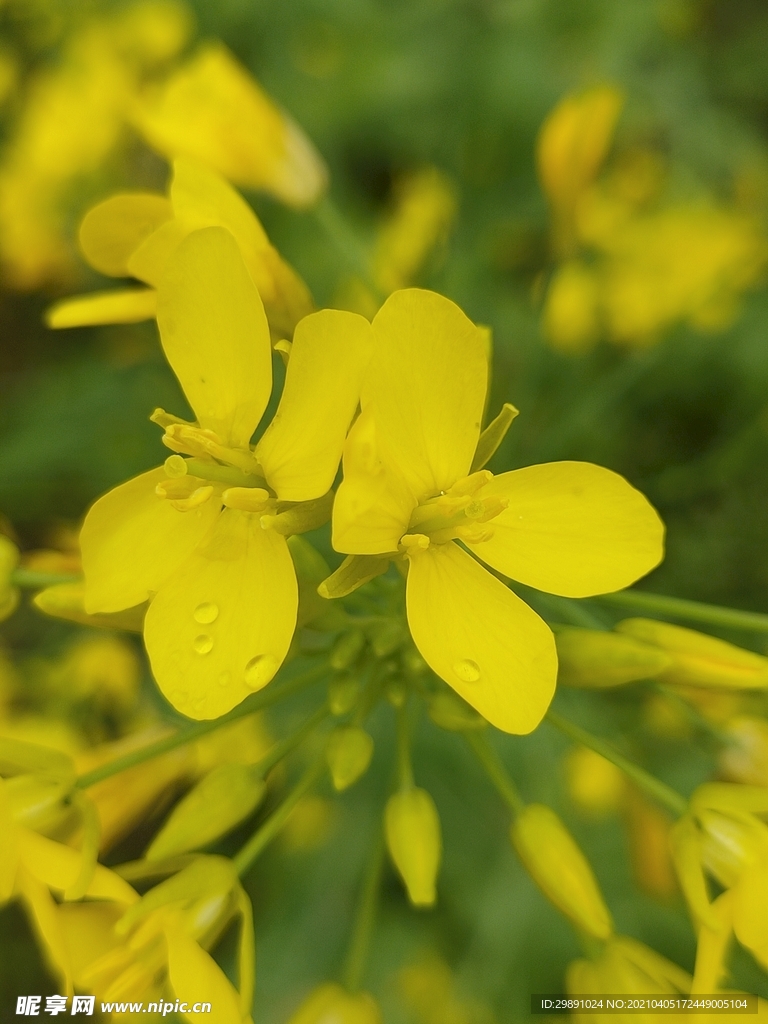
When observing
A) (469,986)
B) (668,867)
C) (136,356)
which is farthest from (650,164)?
(469,986)

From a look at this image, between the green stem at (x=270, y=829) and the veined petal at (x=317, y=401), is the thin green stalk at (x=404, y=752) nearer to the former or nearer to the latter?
the green stem at (x=270, y=829)

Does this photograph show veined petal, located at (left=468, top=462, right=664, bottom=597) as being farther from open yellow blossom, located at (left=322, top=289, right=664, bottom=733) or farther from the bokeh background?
the bokeh background

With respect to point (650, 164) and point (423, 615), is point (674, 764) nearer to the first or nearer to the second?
point (423, 615)

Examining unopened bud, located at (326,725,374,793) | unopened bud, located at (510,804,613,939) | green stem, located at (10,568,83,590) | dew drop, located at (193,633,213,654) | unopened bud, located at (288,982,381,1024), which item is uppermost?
dew drop, located at (193,633,213,654)

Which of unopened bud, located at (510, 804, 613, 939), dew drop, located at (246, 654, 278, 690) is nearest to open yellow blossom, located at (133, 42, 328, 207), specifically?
dew drop, located at (246, 654, 278, 690)

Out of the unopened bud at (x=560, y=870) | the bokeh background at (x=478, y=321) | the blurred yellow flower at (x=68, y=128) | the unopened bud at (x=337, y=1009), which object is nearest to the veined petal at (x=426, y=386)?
the unopened bud at (x=560, y=870)

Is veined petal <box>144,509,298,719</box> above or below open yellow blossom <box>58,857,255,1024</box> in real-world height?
above
